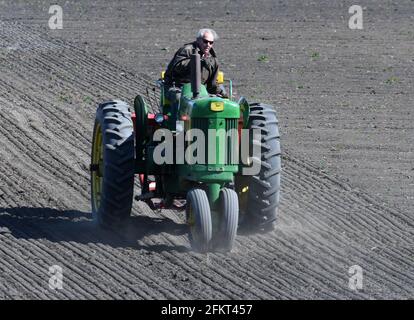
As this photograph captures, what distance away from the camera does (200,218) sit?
12578 mm

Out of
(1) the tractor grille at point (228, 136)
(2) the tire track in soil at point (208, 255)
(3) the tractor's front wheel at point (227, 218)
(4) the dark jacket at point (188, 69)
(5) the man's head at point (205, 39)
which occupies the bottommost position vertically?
(2) the tire track in soil at point (208, 255)

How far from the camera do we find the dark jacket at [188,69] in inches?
544

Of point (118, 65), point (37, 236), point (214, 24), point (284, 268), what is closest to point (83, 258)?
point (37, 236)

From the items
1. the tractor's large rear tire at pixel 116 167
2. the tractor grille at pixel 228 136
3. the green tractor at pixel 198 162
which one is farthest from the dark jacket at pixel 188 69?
the tractor grille at pixel 228 136

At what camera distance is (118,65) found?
23.1 meters

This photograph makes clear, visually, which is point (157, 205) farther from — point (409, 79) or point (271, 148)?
point (409, 79)

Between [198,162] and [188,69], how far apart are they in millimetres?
1518

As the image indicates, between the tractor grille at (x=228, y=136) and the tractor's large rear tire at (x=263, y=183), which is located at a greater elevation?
the tractor grille at (x=228, y=136)

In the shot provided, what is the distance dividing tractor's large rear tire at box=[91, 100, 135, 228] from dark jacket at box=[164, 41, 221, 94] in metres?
0.73

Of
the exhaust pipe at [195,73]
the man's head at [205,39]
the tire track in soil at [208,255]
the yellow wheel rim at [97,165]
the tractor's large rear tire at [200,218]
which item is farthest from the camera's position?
the yellow wheel rim at [97,165]

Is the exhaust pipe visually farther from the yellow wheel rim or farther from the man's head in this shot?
the yellow wheel rim

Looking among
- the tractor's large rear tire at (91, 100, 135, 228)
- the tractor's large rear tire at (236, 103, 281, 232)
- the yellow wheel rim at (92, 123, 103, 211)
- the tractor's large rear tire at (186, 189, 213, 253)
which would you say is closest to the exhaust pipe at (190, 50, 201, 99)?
the tractor's large rear tire at (236, 103, 281, 232)

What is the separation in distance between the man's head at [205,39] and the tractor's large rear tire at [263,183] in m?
0.88

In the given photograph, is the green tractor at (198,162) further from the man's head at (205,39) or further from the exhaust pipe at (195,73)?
the man's head at (205,39)
